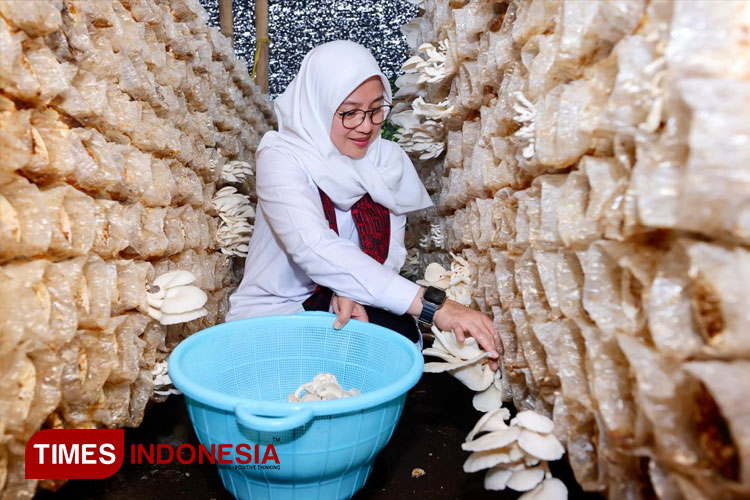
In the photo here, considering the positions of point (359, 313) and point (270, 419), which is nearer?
point (270, 419)

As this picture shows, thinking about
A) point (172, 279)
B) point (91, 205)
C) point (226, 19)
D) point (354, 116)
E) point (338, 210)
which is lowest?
point (172, 279)

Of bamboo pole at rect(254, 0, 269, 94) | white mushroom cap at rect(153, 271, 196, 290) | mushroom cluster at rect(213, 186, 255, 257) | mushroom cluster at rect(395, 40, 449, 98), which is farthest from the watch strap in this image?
bamboo pole at rect(254, 0, 269, 94)

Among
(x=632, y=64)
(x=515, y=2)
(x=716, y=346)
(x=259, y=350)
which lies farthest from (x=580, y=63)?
(x=259, y=350)

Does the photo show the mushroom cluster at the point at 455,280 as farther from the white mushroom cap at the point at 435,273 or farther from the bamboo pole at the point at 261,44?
the bamboo pole at the point at 261,44

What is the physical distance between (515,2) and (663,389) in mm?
1348

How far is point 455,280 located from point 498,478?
1014 millimetres

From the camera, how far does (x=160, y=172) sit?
2041 mm

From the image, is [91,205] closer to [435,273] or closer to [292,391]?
[292,391]

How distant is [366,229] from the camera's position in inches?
95.5

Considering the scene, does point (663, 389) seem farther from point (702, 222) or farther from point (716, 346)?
point (702, 222)

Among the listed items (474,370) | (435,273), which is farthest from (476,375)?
(435,273)

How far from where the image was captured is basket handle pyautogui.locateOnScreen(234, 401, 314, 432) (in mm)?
1271

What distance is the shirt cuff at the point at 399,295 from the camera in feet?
6.43

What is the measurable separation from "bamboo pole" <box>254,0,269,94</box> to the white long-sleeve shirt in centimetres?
224
